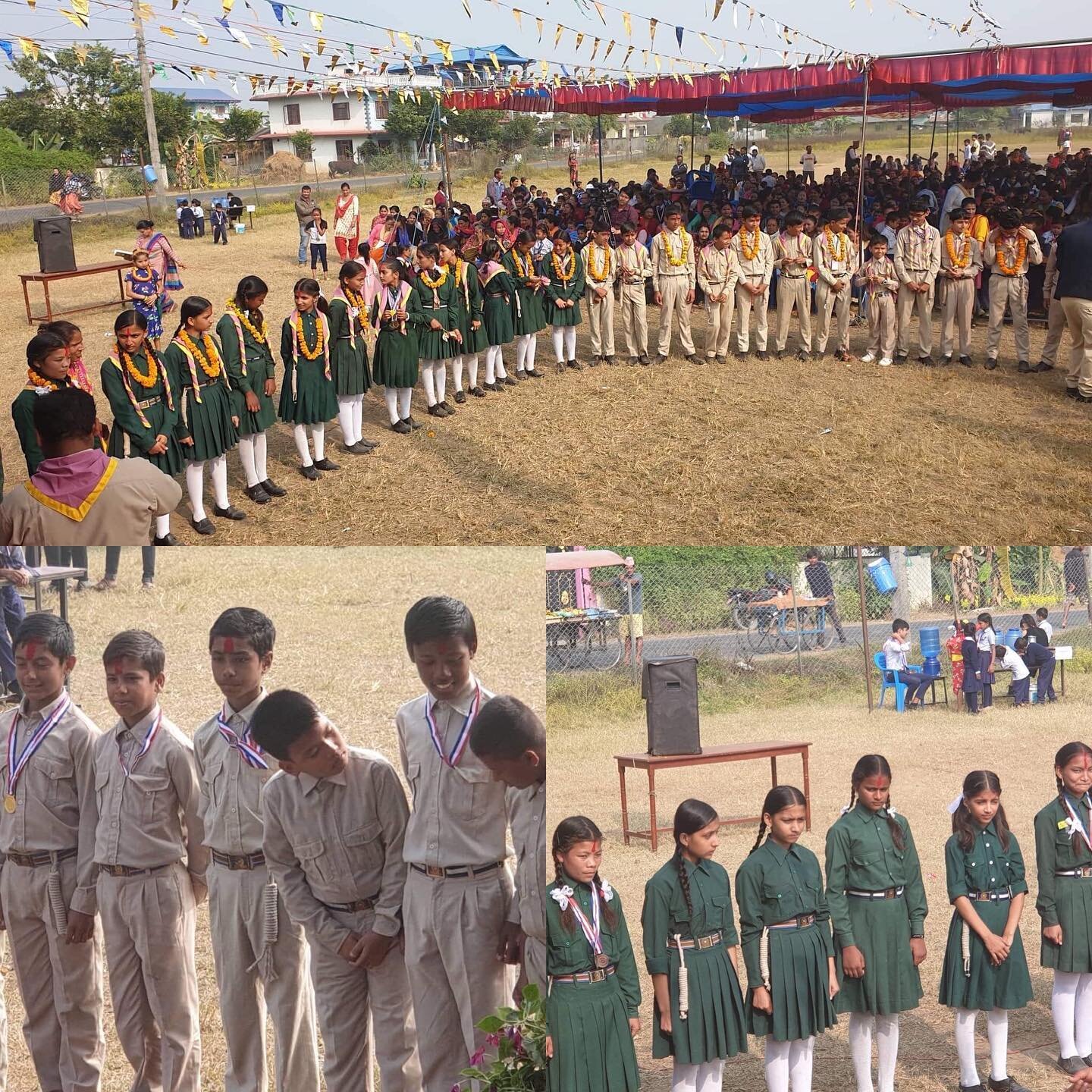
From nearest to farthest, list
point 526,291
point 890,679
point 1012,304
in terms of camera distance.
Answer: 1. point 890,679
2. point 1012,304
3. point 526,291

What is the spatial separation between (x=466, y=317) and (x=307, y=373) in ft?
7.64

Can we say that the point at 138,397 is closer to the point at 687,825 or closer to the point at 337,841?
the point at 337,841

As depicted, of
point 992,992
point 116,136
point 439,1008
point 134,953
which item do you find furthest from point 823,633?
point 116,136

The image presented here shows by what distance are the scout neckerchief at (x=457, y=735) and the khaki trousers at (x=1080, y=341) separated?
25.0ft

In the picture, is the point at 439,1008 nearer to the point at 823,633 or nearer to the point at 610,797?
the point at 610,797

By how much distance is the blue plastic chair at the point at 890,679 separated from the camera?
3.43 m

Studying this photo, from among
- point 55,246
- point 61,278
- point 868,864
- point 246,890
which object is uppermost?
point 55,246

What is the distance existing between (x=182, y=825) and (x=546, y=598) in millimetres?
1136

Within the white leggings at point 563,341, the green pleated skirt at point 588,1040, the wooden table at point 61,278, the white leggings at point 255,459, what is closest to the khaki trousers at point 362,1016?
the green pleated skirt at point 588,1040

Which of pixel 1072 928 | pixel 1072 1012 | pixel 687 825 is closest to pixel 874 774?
pixel 687 825

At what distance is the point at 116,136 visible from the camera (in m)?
32.2

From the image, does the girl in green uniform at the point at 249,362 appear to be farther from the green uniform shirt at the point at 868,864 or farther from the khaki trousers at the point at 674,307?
the khaki trousers at the point at 674,307

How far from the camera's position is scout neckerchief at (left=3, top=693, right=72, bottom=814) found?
323cm

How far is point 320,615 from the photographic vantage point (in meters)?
3.36
